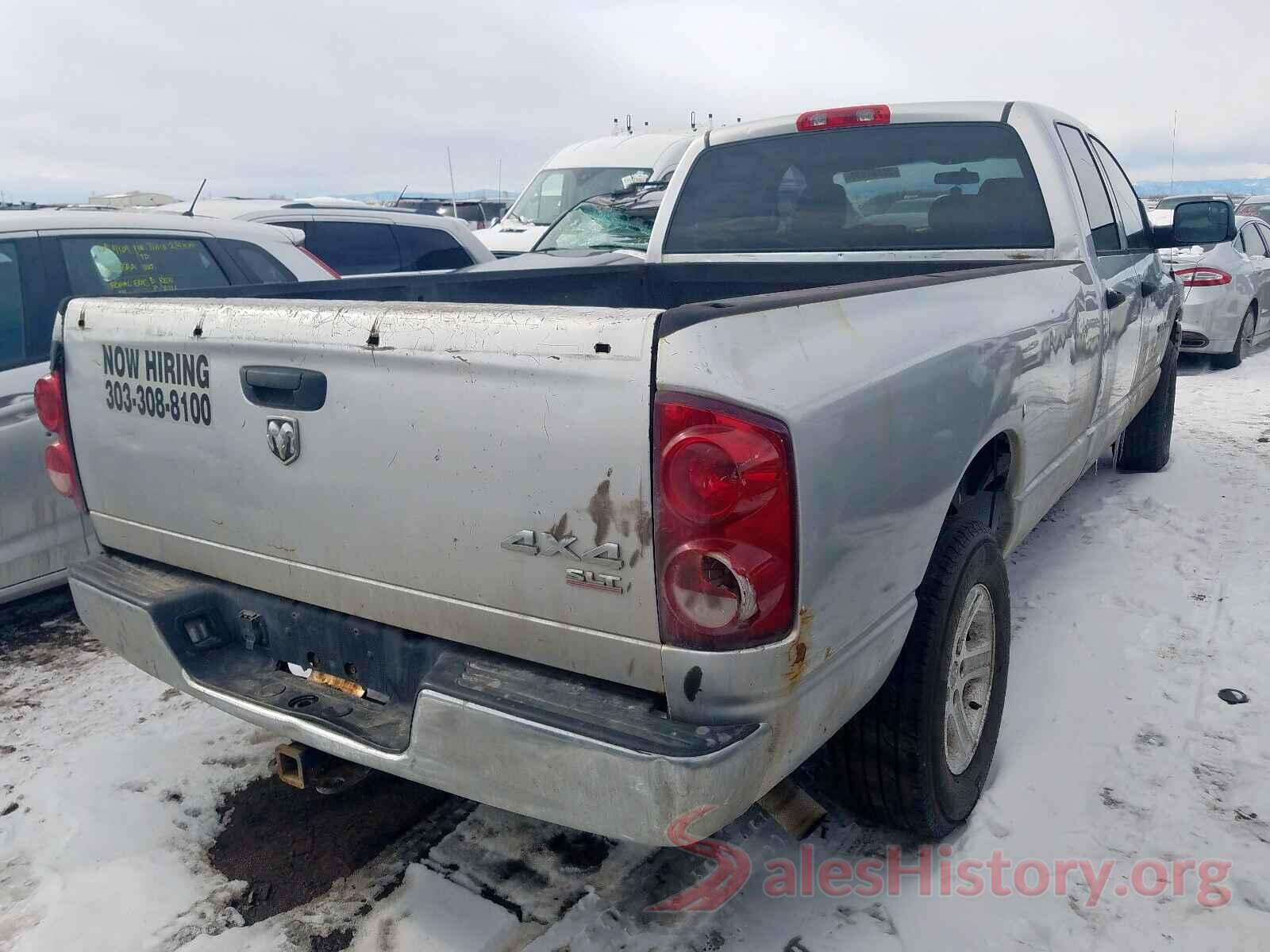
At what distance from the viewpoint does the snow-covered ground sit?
235cm

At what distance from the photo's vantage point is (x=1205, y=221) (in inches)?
173

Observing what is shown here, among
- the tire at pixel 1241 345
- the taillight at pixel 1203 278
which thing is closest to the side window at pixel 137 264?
the taillight at pixel 1203 278

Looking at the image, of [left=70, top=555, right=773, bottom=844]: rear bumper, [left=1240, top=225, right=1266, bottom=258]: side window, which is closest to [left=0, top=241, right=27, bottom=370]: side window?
[left=70, top=555, right=773, bottom=844]: rear bumper

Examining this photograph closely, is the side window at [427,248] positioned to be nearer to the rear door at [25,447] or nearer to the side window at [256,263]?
the side window at [256,263]

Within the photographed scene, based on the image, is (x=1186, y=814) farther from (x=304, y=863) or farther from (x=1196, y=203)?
(x=1196, y=203)

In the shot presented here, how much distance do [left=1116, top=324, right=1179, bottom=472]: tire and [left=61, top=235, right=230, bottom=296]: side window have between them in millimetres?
5054

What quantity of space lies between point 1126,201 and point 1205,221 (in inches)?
22.0

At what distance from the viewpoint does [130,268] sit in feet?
15.0

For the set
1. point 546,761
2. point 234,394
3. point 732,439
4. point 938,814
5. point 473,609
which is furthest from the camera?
point 938,814

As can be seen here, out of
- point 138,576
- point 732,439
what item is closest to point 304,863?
point 138,576

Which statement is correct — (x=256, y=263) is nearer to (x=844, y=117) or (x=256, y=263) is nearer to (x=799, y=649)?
(x=844, y=117)

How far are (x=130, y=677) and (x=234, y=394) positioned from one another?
200 centimetres

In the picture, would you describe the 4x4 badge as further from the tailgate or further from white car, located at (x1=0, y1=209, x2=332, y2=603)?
white car, located at (x1=0, y1=209, x2=332, y2=603)

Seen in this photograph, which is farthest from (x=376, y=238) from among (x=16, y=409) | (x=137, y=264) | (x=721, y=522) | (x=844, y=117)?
(x=721, y=522)
